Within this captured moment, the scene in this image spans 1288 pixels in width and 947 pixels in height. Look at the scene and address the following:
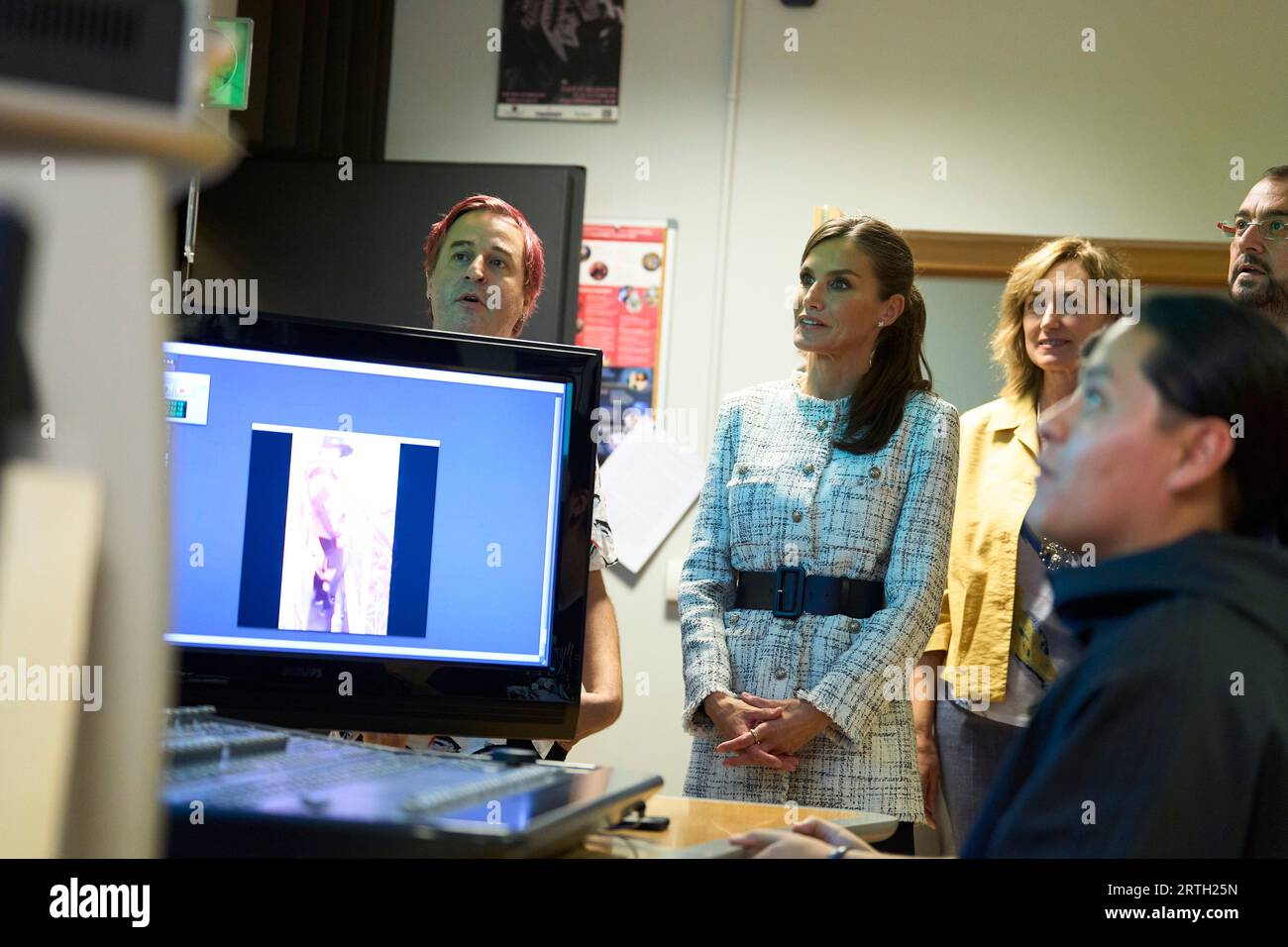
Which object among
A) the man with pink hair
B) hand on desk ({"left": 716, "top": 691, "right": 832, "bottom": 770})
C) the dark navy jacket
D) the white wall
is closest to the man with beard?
hand on desk ({"left": 716, "top": 691, "right": 832, "bottom": 770})

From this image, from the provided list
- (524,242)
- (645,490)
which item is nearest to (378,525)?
(524,242)

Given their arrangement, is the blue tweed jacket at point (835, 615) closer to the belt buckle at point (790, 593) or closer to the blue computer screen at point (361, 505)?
the belt buckle at point (790, 593)

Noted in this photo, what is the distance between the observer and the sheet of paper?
3.47m

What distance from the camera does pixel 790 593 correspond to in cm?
183

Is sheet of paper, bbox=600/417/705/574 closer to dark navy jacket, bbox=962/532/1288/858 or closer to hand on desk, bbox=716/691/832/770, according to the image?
hand on desk, bbox=716/691/832/770

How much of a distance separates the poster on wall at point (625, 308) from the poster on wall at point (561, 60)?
1.30 ft

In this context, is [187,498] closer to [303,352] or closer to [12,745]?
[303,352]

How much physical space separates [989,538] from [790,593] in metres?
0.63

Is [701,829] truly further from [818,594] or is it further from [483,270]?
[483,270]

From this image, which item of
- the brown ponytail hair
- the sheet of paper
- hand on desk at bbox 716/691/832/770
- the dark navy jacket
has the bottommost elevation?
hand on desk at bbox 716/691/832/770

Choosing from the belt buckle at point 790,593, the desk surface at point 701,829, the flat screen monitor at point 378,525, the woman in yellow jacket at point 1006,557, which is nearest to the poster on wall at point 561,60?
the woman in yellow jacket at point 1006,557

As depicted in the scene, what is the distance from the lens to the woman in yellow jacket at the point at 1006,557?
2195mm
